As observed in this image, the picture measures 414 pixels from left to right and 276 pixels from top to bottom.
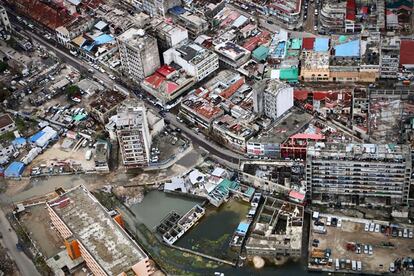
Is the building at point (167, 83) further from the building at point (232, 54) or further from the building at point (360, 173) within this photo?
the building at point (360, 173)

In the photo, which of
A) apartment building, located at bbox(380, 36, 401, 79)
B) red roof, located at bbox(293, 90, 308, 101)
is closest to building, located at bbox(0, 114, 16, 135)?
red roof, located at bbox(293, 90, 308, 101)

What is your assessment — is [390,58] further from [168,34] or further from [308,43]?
[168,34]

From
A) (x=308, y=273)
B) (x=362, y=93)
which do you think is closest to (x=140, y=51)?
(x=362, y=93)

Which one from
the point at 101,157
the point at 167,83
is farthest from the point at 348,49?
the point at 101,157

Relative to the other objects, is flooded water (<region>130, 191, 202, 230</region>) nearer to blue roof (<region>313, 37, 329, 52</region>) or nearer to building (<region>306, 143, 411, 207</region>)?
building (<region>306, 143, 411, 207</region>)

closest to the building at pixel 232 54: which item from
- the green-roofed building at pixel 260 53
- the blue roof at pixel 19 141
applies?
the green-roofed building at pixel 260 53

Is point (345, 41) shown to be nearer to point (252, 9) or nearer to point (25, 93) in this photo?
point (252, 9)
